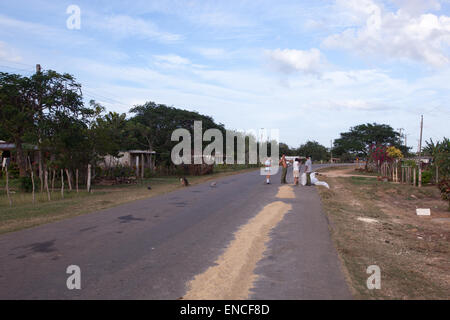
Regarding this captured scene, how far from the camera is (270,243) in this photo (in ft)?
27.0

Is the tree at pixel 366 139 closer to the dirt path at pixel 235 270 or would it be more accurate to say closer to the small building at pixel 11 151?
the small building at pixel 11 151

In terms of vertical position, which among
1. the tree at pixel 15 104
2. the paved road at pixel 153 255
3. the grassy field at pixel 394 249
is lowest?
the grassy field at pixel 394 249

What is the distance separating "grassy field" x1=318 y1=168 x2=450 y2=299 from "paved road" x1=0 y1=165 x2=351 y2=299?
0.38 meters

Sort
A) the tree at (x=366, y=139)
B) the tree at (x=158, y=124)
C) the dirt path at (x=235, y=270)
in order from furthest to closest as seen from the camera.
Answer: the tree at (x=366, y=139) → the tree at (x=158, y=124) → the dirt path at (x=235, y=270)

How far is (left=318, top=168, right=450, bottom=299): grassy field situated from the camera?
5887 mm

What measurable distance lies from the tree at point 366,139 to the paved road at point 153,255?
63.6 meters

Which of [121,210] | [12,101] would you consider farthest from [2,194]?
[121,210]

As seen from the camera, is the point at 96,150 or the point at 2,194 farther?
the point at 96,150

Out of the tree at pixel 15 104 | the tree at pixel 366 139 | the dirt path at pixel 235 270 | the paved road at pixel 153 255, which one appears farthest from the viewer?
the tree at pixel 366 139

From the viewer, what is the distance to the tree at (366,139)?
71250 mm

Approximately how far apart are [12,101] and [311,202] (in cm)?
1654

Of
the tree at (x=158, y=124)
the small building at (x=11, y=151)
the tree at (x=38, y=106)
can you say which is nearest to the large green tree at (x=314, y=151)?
the tree at (x=158, y=124)

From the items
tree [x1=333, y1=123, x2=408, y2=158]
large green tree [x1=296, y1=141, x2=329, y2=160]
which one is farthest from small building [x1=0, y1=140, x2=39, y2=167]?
large green tree [x1=296, y1=141, x2=329, y2=160]
